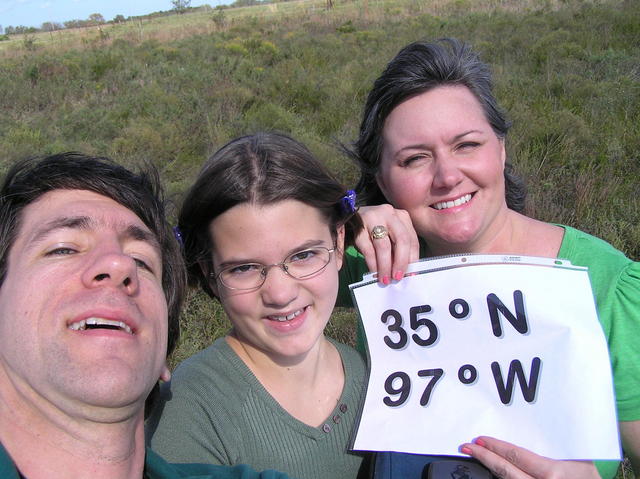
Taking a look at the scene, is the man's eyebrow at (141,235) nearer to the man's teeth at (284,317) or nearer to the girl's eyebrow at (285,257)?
the girl's eyebrow at (285,257)

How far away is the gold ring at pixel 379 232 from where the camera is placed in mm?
1829

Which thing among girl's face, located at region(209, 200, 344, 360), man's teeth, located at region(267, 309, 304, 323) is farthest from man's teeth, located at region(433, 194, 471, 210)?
man's teeth, located at region(267, 309, 304, 323)

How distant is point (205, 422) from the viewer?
164 centimetres

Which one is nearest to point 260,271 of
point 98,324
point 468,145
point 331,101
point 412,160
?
point 98,324

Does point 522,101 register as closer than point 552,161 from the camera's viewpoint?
No

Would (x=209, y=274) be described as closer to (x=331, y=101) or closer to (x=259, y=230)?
(x=259, y=230)

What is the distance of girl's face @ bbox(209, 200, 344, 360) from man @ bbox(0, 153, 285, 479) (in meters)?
0.27

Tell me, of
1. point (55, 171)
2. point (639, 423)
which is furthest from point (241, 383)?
point (639, 423)

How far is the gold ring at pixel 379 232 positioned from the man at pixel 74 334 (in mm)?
781

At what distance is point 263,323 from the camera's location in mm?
1774

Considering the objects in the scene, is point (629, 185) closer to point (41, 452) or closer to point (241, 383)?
point (241, 383)

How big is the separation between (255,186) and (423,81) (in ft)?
2.68

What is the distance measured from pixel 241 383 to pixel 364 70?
11138mm

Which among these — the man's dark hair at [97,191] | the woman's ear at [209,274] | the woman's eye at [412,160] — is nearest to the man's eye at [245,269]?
the woman's ear at [209,274]
